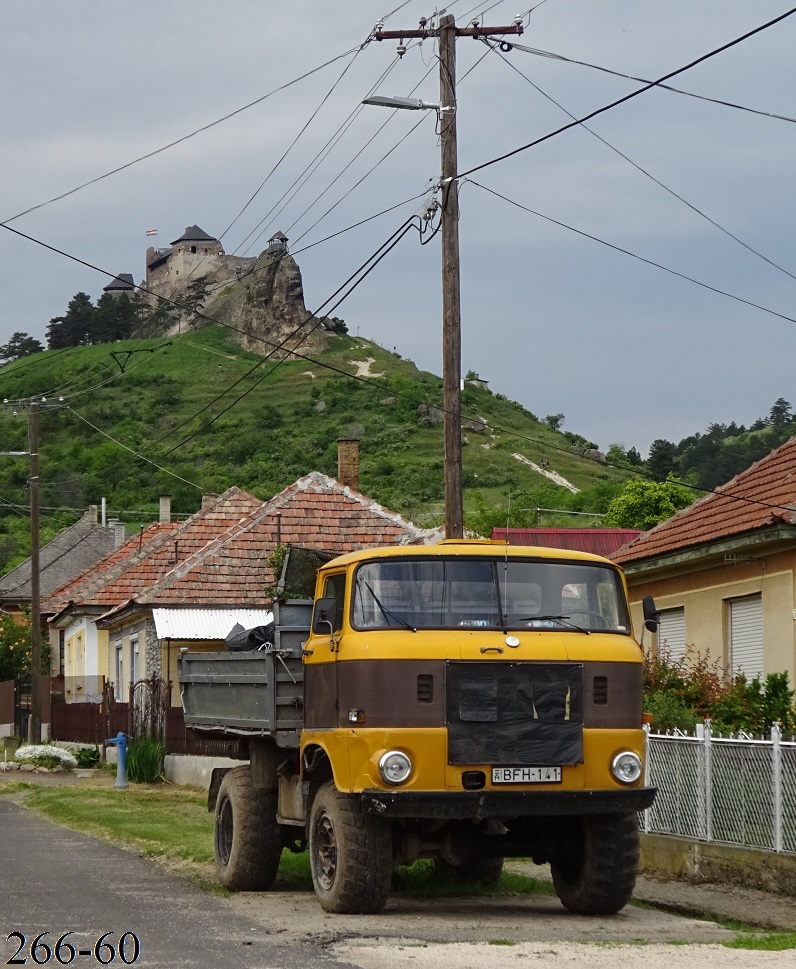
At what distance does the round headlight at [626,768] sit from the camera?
1091 cm

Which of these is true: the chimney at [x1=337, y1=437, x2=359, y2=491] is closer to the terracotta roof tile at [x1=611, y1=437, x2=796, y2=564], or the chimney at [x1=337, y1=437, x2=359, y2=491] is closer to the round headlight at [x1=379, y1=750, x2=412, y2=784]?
the terracotta roof tile at [x1=611, y1=437, x2=796, y2=564]

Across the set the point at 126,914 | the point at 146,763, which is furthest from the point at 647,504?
the point at 126,914

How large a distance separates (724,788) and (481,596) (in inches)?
141

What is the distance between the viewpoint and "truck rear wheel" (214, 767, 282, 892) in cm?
1234

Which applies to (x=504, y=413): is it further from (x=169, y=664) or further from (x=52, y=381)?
(x=169, y=664)

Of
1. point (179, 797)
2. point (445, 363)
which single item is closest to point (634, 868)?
point (445, 363)

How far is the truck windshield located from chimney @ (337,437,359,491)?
24.6 m

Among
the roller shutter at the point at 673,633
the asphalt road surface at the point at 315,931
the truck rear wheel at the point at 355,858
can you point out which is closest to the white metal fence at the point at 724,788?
the asphalt road surface at the point at 315,931

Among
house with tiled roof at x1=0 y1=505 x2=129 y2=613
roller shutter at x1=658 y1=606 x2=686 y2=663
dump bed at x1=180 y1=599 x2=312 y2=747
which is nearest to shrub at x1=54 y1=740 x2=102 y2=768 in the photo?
roller shutter at x1=658 y1=606 x2=686 y2=663

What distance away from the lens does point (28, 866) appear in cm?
1452

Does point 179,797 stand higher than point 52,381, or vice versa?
point 52,381

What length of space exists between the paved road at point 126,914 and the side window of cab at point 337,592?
2.19 m

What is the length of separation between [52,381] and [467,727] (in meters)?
147

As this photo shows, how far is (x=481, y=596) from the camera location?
1109 centimetres
